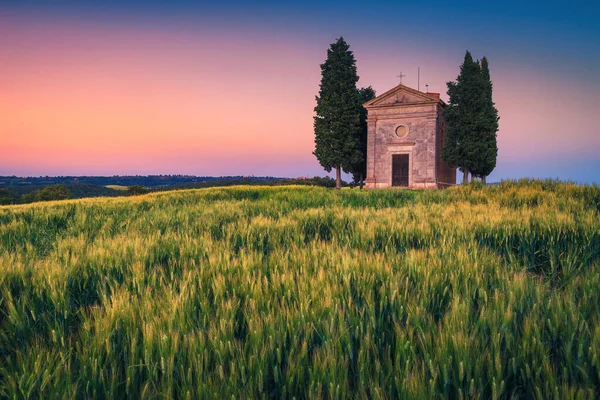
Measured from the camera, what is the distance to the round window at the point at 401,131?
1518 inches

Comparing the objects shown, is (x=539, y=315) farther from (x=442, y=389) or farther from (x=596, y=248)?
(x=596, y=248)

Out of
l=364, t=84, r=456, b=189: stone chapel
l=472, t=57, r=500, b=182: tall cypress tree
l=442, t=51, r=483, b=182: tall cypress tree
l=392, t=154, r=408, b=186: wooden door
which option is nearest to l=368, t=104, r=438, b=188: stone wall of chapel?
l=364, t=84, r=456, b=189: stone chapel

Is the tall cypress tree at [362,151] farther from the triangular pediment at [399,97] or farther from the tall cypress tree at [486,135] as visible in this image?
the tall cypress tree at [486,135]

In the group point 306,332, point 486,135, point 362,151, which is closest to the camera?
point 306,332

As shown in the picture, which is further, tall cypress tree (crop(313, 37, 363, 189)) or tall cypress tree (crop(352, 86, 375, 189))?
tall cypress tree (crop(352, 86, 375, 189))

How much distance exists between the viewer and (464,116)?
36844 mm

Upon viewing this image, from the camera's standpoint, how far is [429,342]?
190 centimetres

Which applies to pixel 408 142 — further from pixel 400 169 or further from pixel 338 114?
pixel 338 114

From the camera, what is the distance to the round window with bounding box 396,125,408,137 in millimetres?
38562

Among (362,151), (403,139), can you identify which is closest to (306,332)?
(403,139)

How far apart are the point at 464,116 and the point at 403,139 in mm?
6509

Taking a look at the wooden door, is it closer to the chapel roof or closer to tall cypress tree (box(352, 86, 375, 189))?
tall cypress tree (box(352, 86, 375, 189))

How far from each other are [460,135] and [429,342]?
39463 millimetres

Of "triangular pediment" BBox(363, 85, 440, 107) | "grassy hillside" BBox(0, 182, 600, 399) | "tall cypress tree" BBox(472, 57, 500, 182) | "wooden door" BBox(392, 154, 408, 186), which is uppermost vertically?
"triangular pediment" BBox(363, 85, 440, 107)
